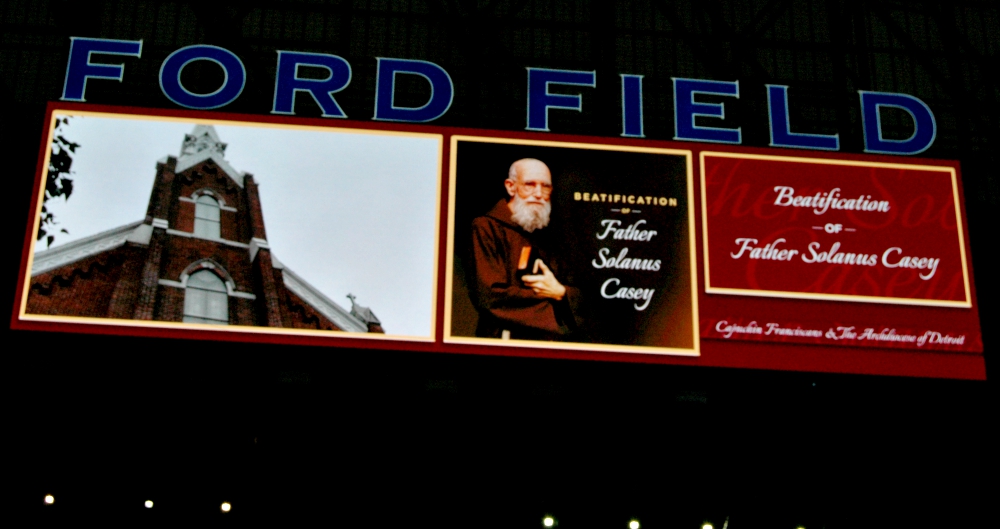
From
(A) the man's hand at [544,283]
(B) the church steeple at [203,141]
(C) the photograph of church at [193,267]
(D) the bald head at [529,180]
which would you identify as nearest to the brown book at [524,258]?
(A) the man's hand at [544,283]

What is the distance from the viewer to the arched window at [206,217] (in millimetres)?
16141

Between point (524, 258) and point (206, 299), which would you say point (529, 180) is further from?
point (206, 299)

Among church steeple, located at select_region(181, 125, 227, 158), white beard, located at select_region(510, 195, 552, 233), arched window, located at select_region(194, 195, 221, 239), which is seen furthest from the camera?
arched window, located at select_region(194, 195, 221, 239)

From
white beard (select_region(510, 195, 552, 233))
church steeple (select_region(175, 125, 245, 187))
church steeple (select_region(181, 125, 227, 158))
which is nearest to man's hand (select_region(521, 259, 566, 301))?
white beard (select_region(510, 195, 552, 233))

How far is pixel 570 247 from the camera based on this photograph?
15.7 metres

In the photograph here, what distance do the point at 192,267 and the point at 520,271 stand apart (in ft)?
13.4

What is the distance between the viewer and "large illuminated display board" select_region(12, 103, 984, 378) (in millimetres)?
15094

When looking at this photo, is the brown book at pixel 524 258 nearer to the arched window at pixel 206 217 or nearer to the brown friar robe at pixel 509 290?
the brown friar robe at pixel 509 290

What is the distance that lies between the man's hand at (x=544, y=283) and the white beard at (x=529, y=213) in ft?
1.70

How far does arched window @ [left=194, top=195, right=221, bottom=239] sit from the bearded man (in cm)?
332

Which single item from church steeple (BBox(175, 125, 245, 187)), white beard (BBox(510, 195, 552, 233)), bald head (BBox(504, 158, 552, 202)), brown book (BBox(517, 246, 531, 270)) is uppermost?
church steeple (BBox(175, 125, 245, 187))

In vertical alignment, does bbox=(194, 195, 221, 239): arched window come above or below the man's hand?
above

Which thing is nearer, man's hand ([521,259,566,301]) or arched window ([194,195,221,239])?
man's hand ([521,259,566,301])

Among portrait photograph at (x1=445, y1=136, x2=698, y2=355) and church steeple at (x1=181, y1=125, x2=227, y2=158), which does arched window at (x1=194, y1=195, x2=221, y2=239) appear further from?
portrait photograph at (x1=445, y1=136, x2=698, y2=355)
